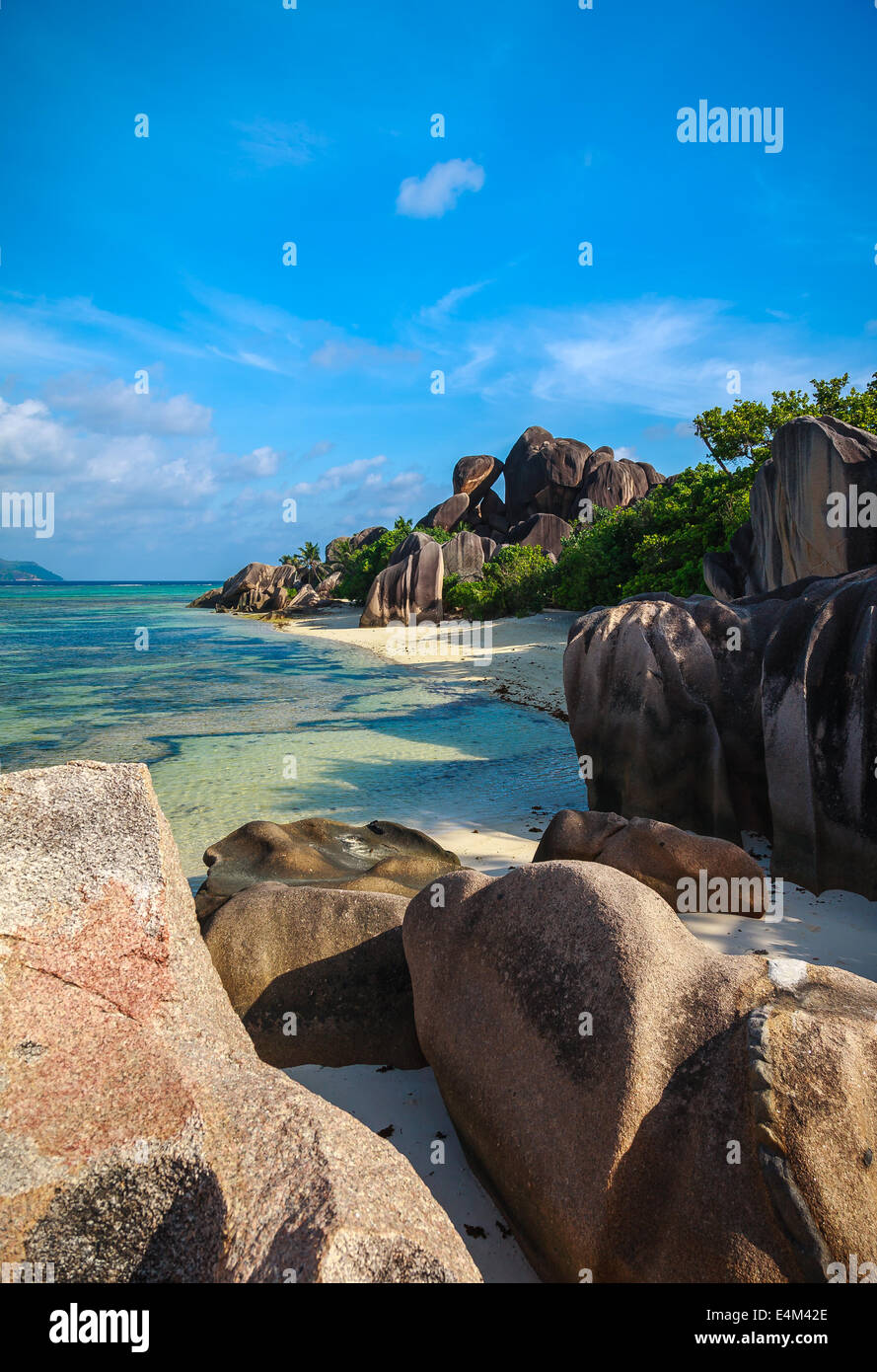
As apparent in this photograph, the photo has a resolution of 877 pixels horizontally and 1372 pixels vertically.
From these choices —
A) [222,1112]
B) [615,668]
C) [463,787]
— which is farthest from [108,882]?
[463,787]

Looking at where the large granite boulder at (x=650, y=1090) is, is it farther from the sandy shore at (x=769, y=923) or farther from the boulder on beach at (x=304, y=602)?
the boulder on beach at (x=304, y=602)

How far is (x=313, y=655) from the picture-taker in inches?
1077

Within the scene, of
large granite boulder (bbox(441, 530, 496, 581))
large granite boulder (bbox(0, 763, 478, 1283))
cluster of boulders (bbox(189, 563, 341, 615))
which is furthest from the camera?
cluster of boulders (bbox(189, 563, 341, 615))

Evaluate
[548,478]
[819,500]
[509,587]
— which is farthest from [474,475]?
[819,500]

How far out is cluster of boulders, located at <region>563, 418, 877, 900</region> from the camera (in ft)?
18.0

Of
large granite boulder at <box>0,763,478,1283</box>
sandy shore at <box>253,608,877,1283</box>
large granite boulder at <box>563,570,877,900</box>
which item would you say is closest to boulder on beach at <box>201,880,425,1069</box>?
sandy shore at <box>253,608,877,1283</box>

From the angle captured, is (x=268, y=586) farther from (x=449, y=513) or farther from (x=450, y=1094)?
(x=450, y=1094)

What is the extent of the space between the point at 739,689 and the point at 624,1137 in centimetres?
527

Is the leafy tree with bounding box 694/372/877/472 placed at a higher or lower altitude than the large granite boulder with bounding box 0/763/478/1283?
higher

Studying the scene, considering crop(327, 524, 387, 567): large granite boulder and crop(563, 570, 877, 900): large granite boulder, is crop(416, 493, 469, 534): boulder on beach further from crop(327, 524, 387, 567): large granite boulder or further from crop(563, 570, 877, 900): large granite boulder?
crop(563, 570, 877, 900): large granite boulder

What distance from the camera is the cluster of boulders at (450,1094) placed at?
1.88 meters

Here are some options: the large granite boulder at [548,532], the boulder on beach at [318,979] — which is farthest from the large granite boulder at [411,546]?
the boulder on beach at [318,979]
